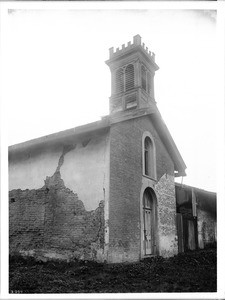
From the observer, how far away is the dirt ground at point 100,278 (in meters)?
6.08

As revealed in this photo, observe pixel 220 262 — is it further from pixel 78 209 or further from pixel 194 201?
pixel 194 201

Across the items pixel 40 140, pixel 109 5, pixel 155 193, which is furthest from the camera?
pixel 155 193

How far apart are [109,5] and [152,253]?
28.2 feet

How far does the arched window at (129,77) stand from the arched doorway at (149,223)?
746 cm

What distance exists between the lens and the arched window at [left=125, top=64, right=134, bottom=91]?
661 inches

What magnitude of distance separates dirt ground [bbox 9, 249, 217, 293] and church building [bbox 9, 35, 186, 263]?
0.45 meters

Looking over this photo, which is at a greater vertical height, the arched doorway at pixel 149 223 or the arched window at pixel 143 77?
the arched window at pixel 143 77

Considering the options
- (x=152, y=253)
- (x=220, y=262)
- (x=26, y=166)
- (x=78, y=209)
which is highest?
(x=26, y=166)

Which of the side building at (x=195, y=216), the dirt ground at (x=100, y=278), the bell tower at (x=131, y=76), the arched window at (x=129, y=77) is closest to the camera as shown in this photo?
the dirt ground at (x=100, y=278)

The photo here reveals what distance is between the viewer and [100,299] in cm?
548

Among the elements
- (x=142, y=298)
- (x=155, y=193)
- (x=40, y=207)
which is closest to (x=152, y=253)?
(x=155, y=193)

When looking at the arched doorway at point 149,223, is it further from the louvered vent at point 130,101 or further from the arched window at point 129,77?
the arched window at point 129,77

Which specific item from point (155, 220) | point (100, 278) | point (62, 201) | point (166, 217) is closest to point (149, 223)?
point (155, 220)

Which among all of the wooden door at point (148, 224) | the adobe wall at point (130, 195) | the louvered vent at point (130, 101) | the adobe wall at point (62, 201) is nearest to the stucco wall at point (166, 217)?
the adobe wall at point (130, 195)
